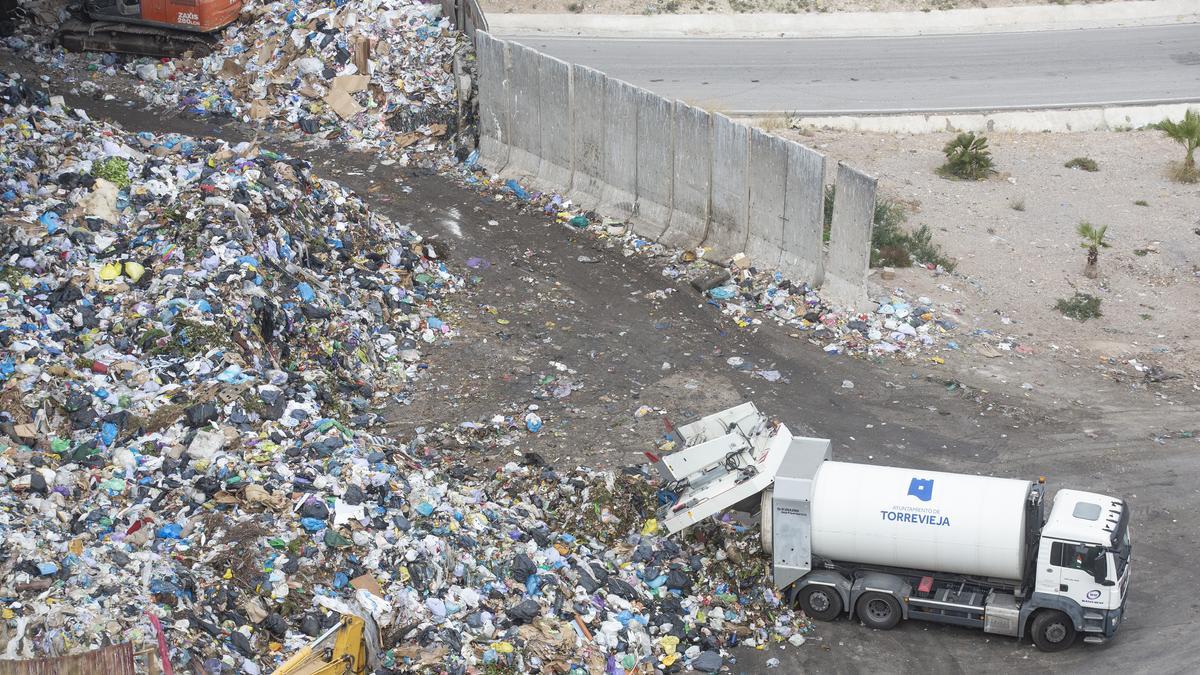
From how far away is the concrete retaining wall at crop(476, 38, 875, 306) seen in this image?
1712 centimetres

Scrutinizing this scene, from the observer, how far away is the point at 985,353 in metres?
16.1

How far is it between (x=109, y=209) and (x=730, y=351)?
28.1ft

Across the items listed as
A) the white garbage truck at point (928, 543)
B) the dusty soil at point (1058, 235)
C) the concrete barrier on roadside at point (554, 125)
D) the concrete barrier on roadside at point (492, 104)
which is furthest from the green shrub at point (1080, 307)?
the concrete barrier on roadside at point (492, 104)

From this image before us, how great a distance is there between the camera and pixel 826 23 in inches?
1180

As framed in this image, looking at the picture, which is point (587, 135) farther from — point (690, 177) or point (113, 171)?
point (113, 171)

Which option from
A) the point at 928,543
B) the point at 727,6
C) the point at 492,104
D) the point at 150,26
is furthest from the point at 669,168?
the point at 727,6

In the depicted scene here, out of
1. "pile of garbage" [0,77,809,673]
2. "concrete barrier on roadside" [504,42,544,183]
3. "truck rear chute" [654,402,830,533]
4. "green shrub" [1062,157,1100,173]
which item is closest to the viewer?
"pile of garbage" [0,77,809,673]

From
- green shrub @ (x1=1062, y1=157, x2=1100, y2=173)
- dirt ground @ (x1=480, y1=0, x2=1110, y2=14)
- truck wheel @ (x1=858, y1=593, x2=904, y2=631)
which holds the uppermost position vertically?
dirt ground @ (x1=480, y1=0, x2=1110, y2=14)

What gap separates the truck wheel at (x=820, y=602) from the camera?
11.5 m

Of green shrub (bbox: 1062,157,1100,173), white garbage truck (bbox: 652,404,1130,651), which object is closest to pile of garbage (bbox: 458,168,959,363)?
white garbage truck (bbox: 652,404,1130,651)

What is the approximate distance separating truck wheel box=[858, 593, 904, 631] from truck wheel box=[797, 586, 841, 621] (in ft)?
0.76

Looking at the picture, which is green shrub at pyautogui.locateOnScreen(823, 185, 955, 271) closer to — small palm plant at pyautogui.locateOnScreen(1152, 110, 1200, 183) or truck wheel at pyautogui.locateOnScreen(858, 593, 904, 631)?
small palm plant at pyautogui.locateOnScreen(1152, 110, 1200, 183)

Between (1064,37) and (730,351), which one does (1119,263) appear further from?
(1064,37)

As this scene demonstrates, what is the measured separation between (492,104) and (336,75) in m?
3.62
